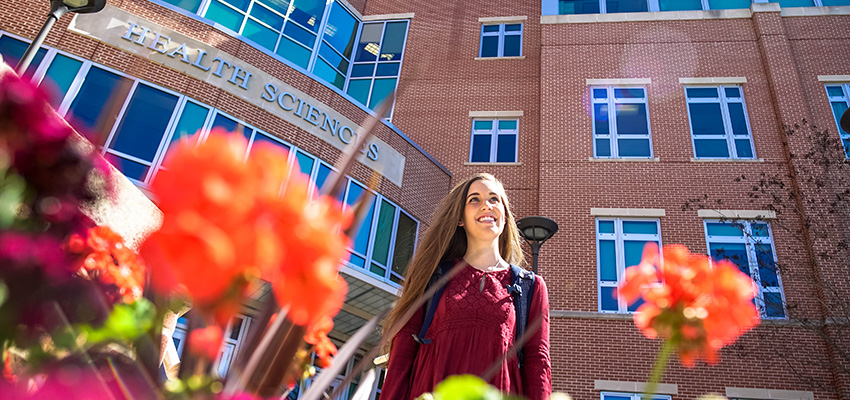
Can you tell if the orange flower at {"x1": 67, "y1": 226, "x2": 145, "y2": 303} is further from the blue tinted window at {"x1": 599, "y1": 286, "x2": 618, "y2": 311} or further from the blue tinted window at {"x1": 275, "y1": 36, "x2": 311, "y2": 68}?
the blue tinted window at {"x1": 275, "y1": 36, "x2": 311, "y2": 68}

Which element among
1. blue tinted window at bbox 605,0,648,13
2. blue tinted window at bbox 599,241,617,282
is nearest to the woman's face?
blue tinted window at bbox 599,241,617,282

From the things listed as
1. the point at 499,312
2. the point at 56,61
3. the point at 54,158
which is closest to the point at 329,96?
the point at 56,61

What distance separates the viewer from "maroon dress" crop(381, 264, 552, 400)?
2.23 meters

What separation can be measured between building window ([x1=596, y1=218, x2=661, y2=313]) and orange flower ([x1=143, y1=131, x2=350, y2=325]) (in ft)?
43.4

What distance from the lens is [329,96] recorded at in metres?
13.1

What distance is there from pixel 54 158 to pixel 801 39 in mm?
18973

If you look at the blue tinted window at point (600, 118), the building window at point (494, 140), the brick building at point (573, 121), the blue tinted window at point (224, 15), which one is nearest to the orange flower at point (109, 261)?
the brick building at point (573, 121)

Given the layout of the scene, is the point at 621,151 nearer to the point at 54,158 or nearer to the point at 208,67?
the point at 208,67

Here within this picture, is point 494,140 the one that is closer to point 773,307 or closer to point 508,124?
point 508,124

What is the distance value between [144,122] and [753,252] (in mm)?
13381

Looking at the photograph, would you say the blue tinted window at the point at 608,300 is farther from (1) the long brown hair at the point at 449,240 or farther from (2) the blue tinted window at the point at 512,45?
(1) the long brown hair at the point at 449,240

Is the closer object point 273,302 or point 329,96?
point 273,302

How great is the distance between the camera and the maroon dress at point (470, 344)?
2.23 metres

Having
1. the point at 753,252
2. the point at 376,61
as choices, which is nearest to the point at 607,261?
the point at 753,252
